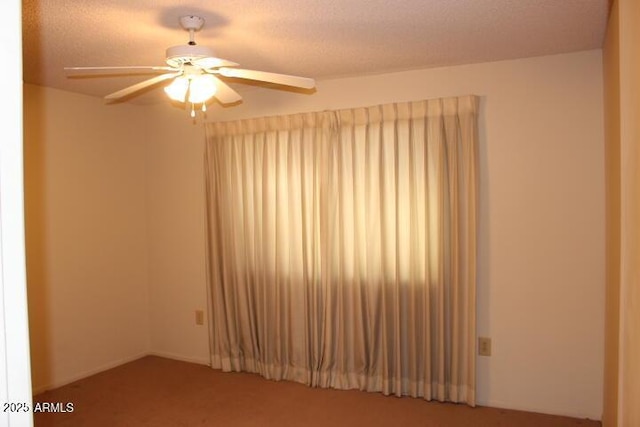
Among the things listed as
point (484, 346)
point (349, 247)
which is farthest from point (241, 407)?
point (484, 346)

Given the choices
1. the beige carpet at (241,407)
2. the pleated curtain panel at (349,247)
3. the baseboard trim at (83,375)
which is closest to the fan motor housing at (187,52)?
the pleated curtain panel at (349,247)

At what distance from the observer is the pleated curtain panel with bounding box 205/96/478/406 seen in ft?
10.7

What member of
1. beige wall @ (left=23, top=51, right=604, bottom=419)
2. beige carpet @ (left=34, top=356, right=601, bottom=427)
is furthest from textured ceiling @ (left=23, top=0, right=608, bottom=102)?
beige carpet @ (left=34, top=356, right=601, bottom=427)

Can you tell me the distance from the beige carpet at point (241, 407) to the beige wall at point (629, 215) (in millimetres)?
1200

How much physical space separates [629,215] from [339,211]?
202 centimetres

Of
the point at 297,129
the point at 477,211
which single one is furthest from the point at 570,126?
the point at 297,129

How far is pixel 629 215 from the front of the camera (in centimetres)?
191

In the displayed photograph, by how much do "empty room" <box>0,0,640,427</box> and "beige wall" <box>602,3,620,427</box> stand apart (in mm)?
33

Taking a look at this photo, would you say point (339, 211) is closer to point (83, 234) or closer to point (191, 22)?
point (191, 22)

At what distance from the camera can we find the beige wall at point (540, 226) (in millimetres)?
3004

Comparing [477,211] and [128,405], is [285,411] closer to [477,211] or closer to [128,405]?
[128,405]

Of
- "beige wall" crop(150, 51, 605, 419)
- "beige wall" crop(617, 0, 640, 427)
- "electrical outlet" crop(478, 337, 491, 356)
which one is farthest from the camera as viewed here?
"electrical outlet" crop(478, 337, 491, 356)

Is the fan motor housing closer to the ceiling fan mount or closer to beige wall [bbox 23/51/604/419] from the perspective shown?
the ceiling fan mount

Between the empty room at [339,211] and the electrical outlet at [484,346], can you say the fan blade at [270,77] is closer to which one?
the empty room at [339,211]
